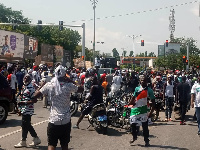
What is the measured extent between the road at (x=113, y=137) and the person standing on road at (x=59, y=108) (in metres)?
2.75

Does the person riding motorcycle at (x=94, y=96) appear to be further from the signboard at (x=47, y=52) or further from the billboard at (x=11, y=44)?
the signboard at (x=47, y=52)

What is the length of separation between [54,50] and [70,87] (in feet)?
169

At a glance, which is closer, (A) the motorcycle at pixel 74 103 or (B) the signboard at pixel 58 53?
(A) the motorcycle at pixel 74 103

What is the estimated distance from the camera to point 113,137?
1027 cm

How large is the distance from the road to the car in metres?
0.35

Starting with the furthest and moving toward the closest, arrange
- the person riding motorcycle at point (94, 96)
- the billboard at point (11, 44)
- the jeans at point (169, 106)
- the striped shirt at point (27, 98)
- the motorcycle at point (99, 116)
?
the billboard at point (11, 44), the jeans at point (169, 106), the person riding motorcycle at point (94, 96), the motorcycle at point (99, 116), the striped shirt at point (27, 98)

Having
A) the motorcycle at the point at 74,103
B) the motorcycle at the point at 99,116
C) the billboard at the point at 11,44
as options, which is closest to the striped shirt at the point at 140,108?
the motorcycle at the point at 99,116

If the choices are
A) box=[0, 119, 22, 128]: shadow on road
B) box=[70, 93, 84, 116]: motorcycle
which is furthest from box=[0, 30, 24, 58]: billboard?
box=[0, 119, 22, 128]: shadow on road

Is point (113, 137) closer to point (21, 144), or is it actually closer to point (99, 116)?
point (99, 116)

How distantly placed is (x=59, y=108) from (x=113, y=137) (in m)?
4.52

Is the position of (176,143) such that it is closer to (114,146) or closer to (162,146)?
(162,146)

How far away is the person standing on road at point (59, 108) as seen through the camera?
595 centimetres

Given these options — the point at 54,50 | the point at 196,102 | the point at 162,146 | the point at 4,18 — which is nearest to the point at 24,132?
the point at 162,146

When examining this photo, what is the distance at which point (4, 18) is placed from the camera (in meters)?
86.5
